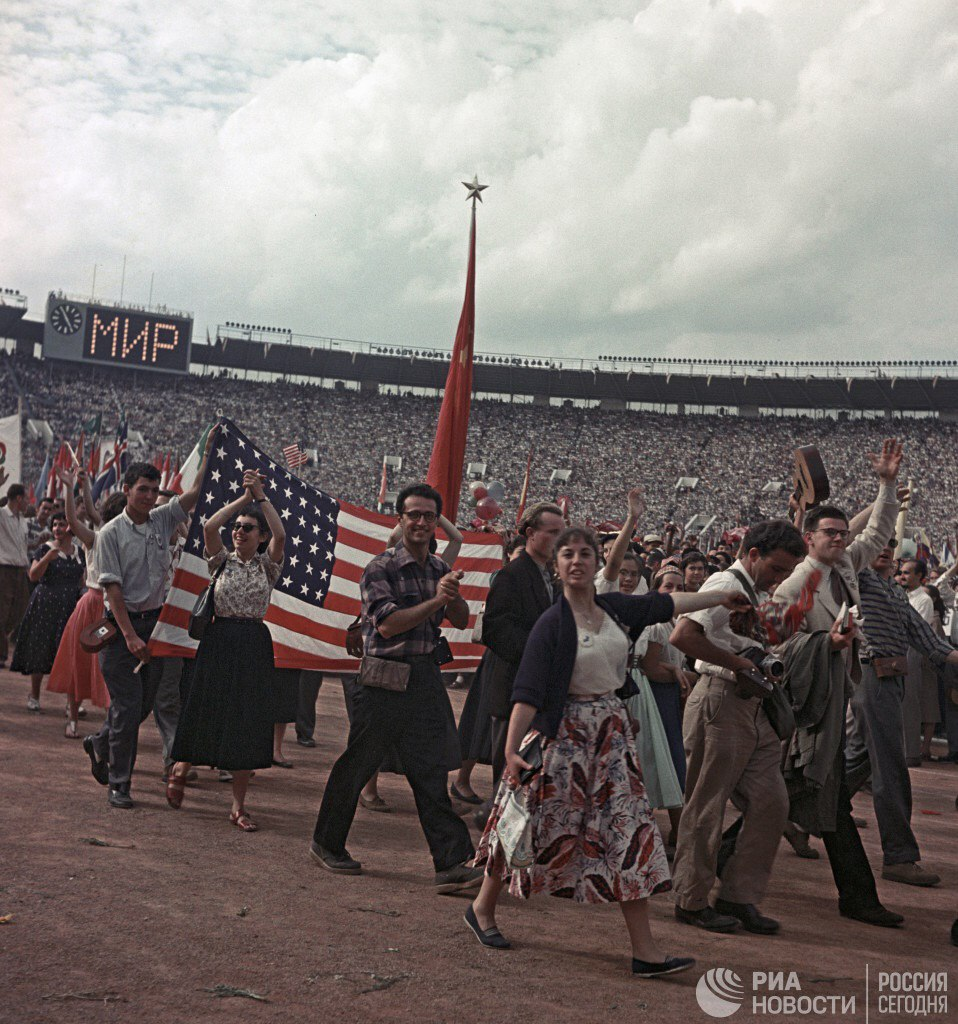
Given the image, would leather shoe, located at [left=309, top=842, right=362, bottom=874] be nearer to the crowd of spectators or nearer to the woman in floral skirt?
the woman in floral skirt

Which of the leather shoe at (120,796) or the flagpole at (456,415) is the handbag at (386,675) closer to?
the leather shoe at (120,796)

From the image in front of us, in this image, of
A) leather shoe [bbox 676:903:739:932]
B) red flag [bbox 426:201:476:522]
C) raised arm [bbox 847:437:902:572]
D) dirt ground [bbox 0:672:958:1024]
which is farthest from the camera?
red flag [bbox 426:201:476:522]

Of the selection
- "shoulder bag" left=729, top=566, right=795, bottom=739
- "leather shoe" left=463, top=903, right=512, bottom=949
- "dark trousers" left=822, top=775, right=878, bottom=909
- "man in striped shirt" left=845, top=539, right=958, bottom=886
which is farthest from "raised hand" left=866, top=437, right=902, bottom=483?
"leather shoe" left=463, top=903, right=512, bottom=949

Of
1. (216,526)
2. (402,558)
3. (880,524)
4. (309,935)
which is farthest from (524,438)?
(309,935)

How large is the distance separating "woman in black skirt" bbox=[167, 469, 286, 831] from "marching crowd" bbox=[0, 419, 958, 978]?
1 cm

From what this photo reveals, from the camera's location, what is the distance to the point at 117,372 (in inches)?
2146

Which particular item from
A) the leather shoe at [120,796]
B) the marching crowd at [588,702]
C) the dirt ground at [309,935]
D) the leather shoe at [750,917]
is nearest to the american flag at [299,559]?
the marching crowd at [588,702]

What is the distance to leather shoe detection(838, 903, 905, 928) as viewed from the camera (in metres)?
5.00

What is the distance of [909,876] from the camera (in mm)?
5883

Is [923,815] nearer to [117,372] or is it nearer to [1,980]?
[1,980]

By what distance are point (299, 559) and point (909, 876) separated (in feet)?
15.0

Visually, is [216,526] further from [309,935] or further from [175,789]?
[309,935]

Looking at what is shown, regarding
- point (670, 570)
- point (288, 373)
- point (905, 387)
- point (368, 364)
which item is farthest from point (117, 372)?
point (670, 570)

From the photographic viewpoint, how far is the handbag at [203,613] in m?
6.30
